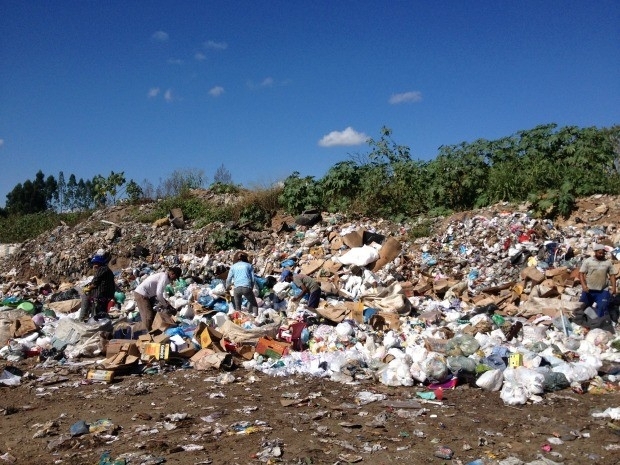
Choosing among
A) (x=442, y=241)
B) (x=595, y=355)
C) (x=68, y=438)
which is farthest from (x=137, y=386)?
(x=442, y=241)

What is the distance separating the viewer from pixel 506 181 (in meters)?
11.6

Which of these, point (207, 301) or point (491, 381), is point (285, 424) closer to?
point (491, 381)

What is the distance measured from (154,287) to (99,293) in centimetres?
124

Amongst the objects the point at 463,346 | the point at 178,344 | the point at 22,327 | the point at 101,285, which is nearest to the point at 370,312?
the point at 463,346

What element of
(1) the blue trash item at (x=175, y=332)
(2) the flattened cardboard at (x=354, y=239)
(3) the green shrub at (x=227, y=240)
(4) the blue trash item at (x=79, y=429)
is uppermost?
(3) the green shrub at (x=227, y=240)

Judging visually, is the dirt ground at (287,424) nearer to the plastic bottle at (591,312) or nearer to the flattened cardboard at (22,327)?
the plastic bottle at (591,312)

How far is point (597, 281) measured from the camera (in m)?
7.17

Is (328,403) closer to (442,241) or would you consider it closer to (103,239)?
(442,241)

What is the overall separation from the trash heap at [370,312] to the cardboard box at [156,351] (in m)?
0.02

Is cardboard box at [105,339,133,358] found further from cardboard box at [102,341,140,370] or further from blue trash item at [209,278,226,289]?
blue trash item at [209,278,226,289]

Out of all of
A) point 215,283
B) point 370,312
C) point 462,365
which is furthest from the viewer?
point 215,283

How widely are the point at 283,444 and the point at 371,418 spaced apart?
35.2 inches

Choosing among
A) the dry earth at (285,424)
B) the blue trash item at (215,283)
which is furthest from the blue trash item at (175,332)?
the blue trash item at (215,283)

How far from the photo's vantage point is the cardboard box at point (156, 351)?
6316 mm
